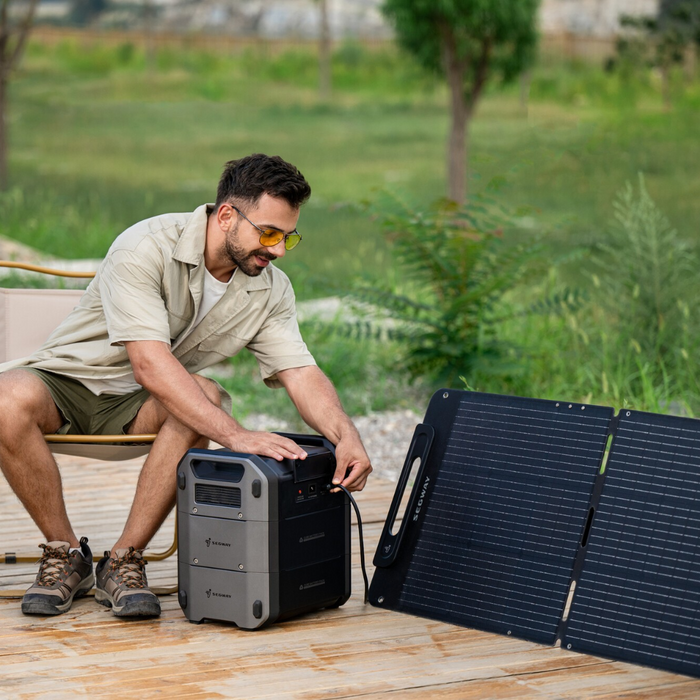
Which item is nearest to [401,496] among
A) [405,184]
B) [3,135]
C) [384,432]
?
[384,432]

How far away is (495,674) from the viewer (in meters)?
2.47

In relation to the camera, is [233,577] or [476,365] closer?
[233,577]

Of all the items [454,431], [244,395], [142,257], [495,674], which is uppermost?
[142,257]

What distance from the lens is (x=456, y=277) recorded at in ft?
17.8

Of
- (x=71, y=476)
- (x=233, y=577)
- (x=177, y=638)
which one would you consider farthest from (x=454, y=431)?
(x=71, y=476)

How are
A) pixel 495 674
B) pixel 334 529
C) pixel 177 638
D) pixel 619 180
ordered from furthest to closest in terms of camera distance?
1. pixel 619 180
2. pixel 334 529
3. pixel 177 638
4. pixel 495 674

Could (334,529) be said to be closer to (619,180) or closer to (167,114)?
(619,180)

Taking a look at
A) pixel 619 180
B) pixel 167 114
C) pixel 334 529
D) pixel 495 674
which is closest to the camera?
pixel 495 674

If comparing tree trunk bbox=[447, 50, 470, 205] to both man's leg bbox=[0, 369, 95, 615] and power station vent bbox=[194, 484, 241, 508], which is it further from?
power station vent bbox=[194, 484, 241, 508]

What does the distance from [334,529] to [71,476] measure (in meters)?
1.75

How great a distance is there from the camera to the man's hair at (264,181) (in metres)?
2.90

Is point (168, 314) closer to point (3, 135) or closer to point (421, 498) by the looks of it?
point (421, 498)

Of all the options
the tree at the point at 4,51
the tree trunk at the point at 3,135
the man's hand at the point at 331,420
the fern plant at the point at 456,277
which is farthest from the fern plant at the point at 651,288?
the tree trunk at the point at 3,135

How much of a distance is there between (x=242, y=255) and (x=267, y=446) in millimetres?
565
